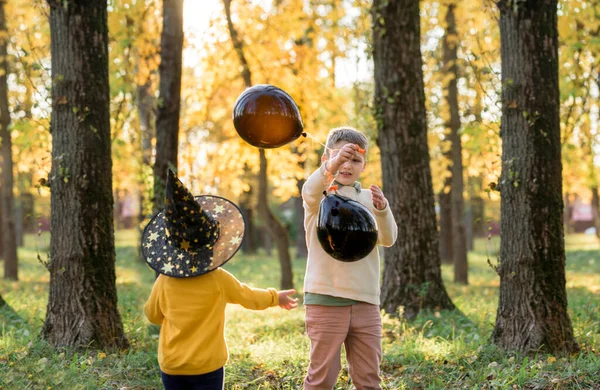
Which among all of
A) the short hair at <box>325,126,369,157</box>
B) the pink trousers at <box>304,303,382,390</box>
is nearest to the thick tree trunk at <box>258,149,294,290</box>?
the short hair at <box>325,126,369,157</box>

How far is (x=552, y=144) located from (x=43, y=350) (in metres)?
4.57

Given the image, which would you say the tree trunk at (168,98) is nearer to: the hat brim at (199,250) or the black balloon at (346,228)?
the hat brim at (199,250)

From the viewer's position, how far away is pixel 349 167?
3518 millimetres

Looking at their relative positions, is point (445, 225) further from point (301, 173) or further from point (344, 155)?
point (344, 155)

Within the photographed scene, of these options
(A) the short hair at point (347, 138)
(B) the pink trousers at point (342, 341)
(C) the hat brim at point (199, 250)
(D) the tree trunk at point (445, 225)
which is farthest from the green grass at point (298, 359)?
(D) the tree trunk at point (445, 225)

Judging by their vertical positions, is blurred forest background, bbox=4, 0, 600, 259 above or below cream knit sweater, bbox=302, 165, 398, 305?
above

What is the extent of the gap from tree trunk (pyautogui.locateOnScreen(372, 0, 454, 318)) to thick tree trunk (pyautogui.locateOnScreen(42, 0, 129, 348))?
3.52 metres

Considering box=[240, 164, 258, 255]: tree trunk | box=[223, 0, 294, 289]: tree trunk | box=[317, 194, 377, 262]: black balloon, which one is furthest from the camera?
box=[240, 164, 258, 255]: tree trunk

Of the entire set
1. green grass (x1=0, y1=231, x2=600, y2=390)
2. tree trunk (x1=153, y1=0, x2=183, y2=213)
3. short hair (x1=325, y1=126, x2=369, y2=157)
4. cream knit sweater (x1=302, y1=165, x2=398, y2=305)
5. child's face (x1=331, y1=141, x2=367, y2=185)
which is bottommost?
green grass (x1=0, y1=231, x2=600, y2=390)

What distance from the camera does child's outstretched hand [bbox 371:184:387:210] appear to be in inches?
139

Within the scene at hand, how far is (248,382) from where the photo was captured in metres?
4.81

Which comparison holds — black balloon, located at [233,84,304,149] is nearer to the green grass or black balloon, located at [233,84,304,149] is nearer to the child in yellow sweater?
the child in yellow sweater

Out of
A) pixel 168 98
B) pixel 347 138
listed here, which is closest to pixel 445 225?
pixel 168 98

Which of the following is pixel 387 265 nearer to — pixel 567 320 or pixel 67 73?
pixel 567 320
